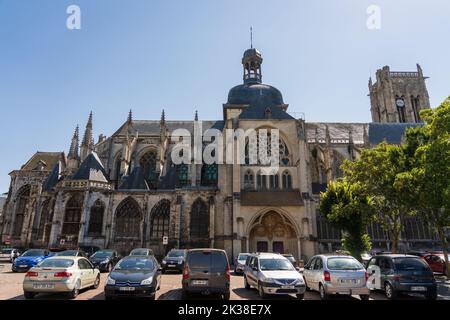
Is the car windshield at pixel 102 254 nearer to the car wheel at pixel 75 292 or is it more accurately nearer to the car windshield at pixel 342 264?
the car wheel at pixel 75 292

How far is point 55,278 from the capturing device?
30.6 feet

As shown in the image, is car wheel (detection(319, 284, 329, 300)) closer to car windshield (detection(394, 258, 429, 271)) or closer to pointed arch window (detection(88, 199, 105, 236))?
car windshield (detection(394, 258, 429, 271))

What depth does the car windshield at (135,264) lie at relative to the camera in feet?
32.4

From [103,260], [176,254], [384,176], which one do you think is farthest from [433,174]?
[103,260]

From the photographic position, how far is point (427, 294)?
9.98 m

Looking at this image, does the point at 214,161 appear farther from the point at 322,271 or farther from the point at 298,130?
the point at 322,271

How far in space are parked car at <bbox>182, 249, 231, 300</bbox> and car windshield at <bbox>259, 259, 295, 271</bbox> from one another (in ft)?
6.49

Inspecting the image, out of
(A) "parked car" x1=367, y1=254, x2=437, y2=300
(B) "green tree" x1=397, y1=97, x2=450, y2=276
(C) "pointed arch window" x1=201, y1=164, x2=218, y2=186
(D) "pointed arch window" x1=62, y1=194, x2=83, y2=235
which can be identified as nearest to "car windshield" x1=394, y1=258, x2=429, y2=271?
(A) "parked car" x1=367, y1=254, x2=437, y2=300

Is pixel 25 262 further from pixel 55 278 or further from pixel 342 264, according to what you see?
pixel 342 264

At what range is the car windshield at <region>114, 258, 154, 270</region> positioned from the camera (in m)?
9.88

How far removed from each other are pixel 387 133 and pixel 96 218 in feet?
125

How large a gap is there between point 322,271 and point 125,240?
76.8 feet

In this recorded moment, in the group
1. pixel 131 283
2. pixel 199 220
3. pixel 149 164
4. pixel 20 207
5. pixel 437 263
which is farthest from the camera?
pixel 20 207

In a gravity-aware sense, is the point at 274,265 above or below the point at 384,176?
below
